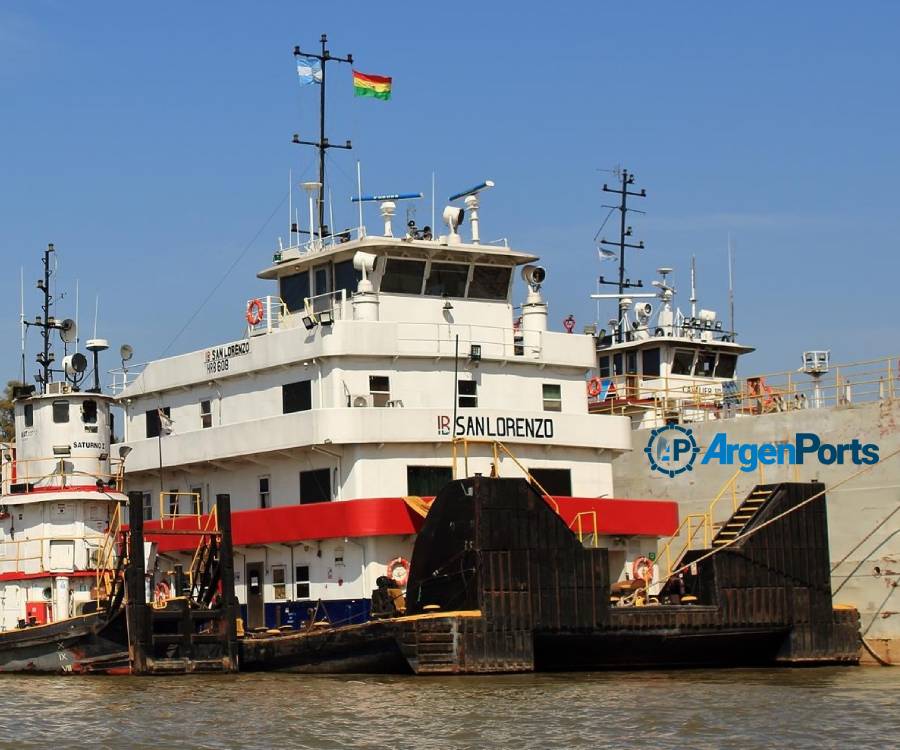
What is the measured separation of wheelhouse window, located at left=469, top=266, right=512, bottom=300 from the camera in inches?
1410

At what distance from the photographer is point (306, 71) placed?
127 feet

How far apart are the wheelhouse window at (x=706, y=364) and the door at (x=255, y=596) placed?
1838cm

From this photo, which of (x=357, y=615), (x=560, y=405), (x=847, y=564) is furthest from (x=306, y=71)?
(x=847, y=564)

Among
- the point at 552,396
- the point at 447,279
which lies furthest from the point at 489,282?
the point at 552,396

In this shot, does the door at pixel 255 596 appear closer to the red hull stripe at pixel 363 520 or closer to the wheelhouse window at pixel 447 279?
the red hull stripe at pixel 363 520

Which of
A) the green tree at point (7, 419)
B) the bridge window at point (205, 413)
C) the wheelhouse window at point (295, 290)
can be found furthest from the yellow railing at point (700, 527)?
the green tree at point (7, 419)

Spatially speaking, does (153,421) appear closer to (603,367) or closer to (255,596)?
(255,596)

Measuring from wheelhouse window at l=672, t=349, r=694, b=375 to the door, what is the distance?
17.4 metres

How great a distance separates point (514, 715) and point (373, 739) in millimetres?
2593

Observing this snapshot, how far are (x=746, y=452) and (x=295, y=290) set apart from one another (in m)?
10.4

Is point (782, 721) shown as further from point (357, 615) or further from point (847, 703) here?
point (357, 615)

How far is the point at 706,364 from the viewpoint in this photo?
48.7 m

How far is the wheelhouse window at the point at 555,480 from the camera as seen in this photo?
113 feet

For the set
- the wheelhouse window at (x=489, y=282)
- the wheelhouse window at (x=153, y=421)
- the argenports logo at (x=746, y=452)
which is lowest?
the argenports logo at (x=746, y=452)
